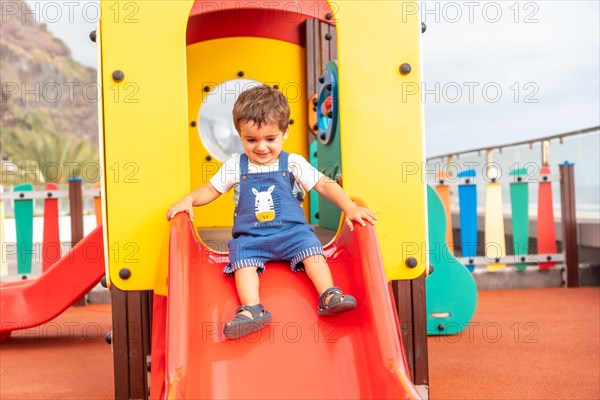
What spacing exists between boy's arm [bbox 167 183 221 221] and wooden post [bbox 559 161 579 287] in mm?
5197

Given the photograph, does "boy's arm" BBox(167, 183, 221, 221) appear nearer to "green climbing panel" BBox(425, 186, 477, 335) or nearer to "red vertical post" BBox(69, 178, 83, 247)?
"green climbing panel" BBox(425, 186, 477, 335)

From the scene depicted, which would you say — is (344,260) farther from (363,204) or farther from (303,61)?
(303,61)

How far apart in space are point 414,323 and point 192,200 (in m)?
1.07

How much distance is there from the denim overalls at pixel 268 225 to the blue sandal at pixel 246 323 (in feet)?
0.76

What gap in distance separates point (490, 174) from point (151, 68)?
5.23 meters

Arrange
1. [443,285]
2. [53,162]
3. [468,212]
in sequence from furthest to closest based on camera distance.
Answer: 1. [53,162]
2. [468,212]
3. [443,285]

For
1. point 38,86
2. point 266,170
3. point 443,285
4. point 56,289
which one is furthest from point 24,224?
point 38,86

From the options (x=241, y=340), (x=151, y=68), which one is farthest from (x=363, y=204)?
(x=151, y=68)

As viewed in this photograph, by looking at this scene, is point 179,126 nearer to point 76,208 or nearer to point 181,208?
point 181,208

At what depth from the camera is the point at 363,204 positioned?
2809mm

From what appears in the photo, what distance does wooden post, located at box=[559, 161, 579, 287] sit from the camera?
7004 mm

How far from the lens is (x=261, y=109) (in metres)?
2.59

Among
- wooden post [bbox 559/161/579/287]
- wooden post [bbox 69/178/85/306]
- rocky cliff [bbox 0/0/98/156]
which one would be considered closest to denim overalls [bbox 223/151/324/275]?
wooden post [bbox 69/178/85/306]

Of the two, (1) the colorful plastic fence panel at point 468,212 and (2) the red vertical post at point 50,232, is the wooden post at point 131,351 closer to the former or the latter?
(2) the red vertical post at point 50,232
